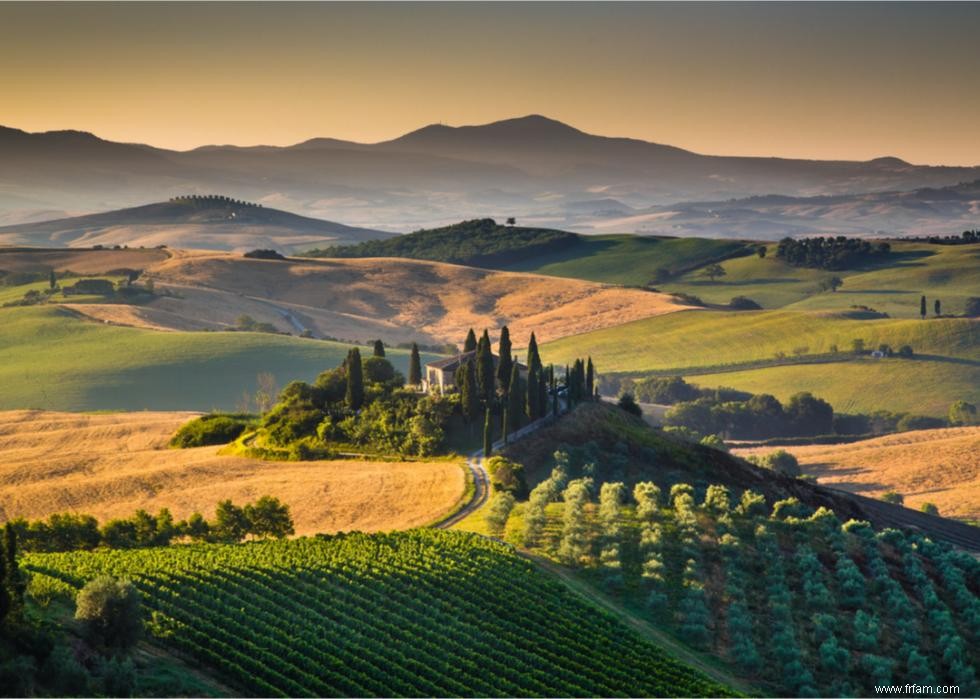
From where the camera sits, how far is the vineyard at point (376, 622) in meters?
44.8

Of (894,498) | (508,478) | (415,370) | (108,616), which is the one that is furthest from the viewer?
(894,498)

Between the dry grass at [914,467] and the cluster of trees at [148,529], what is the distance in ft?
255

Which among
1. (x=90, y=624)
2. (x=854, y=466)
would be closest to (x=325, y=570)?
(x=90, y=624)

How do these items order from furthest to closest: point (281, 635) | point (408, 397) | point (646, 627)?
1. point (408, 397)
2. point (646, 627)
3. point (281, 635)

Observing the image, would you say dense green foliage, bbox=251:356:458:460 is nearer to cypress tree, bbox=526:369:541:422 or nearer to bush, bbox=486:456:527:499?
cypress tree, bbox=526:369:541:422

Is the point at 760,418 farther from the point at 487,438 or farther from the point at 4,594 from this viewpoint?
the point at 4,594

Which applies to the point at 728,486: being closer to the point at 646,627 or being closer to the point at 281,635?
the point at 646,627

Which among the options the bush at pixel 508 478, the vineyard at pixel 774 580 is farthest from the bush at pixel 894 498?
the bush at pixel 508 478

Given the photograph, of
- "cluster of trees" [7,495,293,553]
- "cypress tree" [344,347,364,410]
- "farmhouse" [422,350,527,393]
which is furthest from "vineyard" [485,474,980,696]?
"farmhouse" [422,350,527,393]

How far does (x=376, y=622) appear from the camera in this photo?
166 ft

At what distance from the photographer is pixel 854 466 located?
150 metres

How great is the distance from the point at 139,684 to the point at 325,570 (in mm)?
17401

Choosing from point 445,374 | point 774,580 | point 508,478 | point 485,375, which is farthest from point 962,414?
point 774,580

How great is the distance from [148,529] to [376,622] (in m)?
24.8
